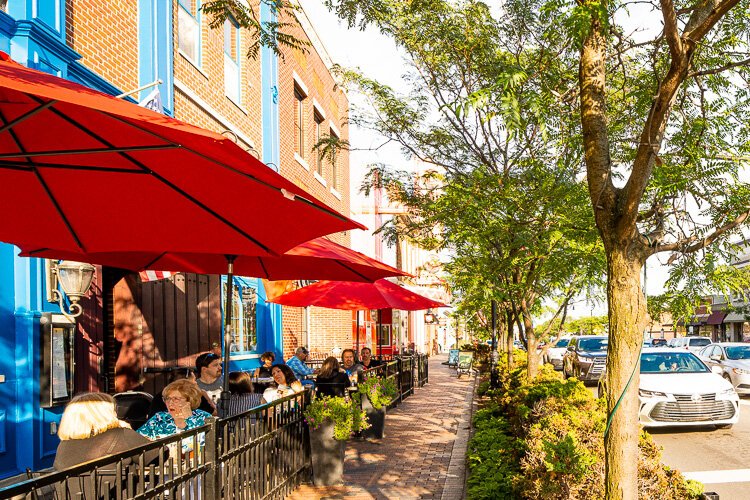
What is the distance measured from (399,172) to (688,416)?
6533mm

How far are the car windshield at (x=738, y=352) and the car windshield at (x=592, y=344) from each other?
4959mm

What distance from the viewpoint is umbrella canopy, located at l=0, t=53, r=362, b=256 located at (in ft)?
12.6

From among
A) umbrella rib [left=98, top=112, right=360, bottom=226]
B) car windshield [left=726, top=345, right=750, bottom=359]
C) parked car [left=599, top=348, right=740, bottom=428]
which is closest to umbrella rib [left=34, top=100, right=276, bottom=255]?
umbrella rib [left=98, top=112, right=360, bottom=226]

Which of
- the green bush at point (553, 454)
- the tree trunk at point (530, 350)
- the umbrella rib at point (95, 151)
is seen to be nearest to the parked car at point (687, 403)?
the tree trunk at point (530, 350)

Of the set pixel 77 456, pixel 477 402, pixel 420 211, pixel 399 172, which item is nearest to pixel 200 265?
pixel 77 456

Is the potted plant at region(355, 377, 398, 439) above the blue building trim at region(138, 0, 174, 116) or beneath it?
beneath

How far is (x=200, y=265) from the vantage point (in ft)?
27.5

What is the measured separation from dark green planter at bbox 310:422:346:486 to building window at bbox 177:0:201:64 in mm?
7462

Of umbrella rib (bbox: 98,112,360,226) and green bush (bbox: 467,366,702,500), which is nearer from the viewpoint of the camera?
umbrella rib (bbox: 98,112,360,226)

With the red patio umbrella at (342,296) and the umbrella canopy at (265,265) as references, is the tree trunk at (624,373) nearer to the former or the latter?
the umbrella canopy at (265,265)

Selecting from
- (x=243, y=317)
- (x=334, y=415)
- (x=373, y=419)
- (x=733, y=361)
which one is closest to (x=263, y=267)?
(x=334, y=415)

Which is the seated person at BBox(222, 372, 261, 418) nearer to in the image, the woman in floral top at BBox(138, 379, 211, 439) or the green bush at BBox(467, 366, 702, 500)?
the woman in floral top at BBox(138, 379, 211, 439)

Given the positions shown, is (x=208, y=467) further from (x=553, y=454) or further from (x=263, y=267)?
(x=263, y=267)

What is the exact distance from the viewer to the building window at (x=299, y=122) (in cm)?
2070
